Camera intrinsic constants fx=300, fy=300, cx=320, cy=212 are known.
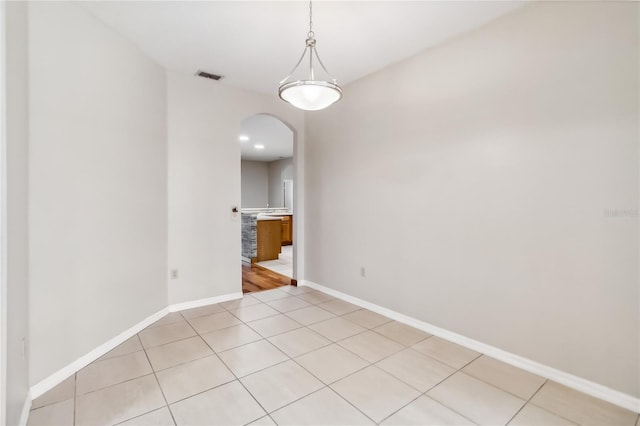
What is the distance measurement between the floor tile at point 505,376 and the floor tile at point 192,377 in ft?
5.84

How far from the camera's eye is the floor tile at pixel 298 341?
8.23ft

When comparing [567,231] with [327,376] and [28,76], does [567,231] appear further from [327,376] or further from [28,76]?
[28,76]

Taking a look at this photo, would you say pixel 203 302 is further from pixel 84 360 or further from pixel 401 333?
pixel 401 333

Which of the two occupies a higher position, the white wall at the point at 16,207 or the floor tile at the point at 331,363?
the white wall at the point at 16,207

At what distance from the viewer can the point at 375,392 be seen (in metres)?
1.96

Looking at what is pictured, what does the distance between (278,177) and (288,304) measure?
7134 millimetres

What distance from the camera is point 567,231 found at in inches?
79.3

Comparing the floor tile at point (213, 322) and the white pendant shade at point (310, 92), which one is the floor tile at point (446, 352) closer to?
the floor tile at point (213, 322)

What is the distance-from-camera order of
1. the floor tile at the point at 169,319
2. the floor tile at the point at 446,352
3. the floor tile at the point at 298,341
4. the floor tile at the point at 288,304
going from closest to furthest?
the floor tile at the point at 446,352 → the floor tile at the point at 298,341 → the floor tile at the point at 169,319 → the floor tile at the point at 288,304

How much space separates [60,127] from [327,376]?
2.54m

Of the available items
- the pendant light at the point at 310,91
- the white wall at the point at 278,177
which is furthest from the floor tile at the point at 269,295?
the white wall at the point at 278,177

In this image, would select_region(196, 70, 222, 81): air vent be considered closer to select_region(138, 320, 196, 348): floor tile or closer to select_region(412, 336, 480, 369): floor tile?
select_region(138, 320, 196, 348): floor tile

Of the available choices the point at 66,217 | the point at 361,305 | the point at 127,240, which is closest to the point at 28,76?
the point at 66,217

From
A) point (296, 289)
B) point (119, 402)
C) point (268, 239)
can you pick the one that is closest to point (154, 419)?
point (119, 402)
